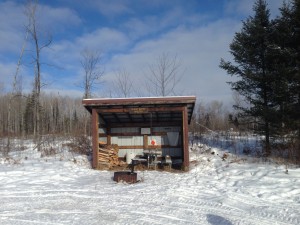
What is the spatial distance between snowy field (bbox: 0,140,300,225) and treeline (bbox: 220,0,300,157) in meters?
2.03

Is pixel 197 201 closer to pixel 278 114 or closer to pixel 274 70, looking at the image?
pixel 278 114

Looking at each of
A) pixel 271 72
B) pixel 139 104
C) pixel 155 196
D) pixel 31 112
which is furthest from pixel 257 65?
pixel 31 112

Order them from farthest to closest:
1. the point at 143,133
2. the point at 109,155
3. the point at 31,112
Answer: the point at 31,112 < the point at 143,133 < the point at 109,155

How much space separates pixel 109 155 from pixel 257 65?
813 centimetres

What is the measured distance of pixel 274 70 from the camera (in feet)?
43.5

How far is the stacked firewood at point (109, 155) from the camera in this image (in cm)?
1244

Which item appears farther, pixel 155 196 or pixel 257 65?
pixel 257 65

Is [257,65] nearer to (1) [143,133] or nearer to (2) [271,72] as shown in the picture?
(2) [271,72]

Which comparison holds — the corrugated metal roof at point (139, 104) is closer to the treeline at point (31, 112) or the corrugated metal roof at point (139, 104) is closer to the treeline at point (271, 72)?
the treeline at point (271, 72)

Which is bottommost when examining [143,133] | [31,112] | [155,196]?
[155,196]

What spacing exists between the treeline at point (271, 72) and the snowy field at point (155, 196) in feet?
6.65

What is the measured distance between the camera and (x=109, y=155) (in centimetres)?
1284

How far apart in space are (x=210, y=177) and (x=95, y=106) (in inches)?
209

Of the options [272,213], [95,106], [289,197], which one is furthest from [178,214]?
[95,106]
